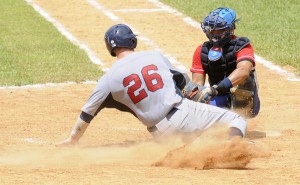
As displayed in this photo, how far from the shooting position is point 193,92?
972cm

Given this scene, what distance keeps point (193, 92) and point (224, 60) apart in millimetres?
Result: 855

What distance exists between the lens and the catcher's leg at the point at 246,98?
1052 centimetres

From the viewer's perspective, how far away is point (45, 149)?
9805 mm

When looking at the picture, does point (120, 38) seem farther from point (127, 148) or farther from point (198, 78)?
point (198, 78)

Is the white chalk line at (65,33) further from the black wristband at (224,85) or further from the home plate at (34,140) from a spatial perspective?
the black wristband at (224,85)

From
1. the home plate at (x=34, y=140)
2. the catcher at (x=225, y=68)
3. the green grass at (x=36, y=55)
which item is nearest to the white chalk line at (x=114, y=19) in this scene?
the green grass at (x=36, y=55)

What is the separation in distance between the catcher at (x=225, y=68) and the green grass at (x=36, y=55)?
4433mm

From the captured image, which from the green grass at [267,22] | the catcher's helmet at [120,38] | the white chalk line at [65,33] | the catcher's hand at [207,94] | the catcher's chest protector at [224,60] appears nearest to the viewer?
the catcher's helmet at [120,38]

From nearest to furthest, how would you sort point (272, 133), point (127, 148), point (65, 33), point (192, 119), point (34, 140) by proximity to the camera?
point (192, 119)
point (127, 148)
point (34, 140)
point (272, 133)
point (65, 33)

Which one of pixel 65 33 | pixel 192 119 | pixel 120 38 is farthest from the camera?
pixel 65 33

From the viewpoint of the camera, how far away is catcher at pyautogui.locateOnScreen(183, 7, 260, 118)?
9.92 m

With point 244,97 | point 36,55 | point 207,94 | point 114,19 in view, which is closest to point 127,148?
point 207,94

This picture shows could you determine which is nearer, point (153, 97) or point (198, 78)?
point (153, 97)

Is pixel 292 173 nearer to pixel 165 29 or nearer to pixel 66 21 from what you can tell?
pixel 165 29
